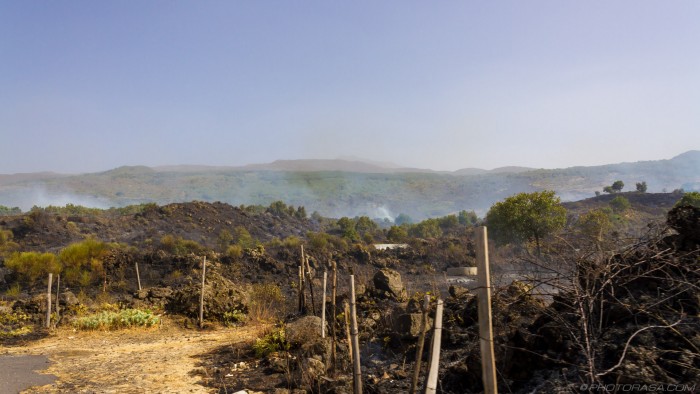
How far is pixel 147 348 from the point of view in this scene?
10602 millimetres

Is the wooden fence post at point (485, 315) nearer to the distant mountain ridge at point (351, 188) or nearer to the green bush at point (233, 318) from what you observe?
the green bush at point (233, 318)

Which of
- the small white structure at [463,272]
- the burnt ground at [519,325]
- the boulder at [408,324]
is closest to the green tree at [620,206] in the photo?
the small white structure at [463,272]

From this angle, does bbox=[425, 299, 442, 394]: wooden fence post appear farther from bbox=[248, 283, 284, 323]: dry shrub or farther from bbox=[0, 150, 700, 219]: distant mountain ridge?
bbox=[0, 150, 700, 219]: distant mountain ridge

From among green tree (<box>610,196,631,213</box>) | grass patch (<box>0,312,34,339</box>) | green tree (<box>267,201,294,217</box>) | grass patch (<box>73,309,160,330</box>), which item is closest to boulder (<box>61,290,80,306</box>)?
grass patch (<box>0,312,34,339</box>)

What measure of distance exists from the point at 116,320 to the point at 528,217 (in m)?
22.8

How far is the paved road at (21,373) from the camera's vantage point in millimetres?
7668

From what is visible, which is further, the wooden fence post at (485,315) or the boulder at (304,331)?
the boulder at (304,331)

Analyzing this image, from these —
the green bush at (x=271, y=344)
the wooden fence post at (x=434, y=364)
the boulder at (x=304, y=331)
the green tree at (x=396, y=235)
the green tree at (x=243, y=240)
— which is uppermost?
the wooden fence post at (x=434, y=364)

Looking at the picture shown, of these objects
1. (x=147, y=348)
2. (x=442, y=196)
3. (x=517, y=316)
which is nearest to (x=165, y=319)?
(x=147, y=348)

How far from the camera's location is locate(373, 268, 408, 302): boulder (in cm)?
1330

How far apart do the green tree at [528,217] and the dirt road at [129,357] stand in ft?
66.0

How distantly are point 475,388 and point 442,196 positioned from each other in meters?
154

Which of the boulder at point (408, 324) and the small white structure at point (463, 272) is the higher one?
the boulder at point (408, 324)

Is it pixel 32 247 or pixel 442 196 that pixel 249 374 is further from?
pixel 442 196
